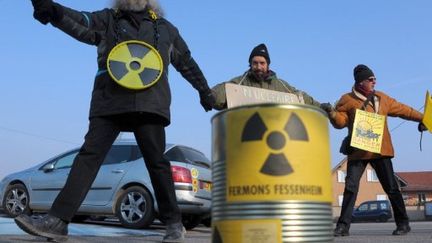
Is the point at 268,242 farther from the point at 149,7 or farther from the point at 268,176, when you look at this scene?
the point at 149,7

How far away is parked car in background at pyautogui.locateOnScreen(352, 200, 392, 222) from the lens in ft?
134

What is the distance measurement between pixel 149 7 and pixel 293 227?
3176 mm

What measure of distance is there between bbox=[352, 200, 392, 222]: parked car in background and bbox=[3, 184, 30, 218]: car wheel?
3438 cm

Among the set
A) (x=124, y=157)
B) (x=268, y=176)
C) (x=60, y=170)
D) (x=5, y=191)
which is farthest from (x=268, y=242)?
(x=5, y=191)

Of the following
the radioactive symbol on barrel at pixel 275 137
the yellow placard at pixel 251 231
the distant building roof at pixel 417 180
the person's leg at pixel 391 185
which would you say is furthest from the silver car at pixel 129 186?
the distant building roof at pixel 417 180

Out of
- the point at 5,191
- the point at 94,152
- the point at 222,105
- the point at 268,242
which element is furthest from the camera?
the point at 5,191

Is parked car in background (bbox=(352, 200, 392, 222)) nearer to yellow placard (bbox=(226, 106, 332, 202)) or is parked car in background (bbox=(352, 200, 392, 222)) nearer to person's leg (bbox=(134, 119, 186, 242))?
person's leg (bbox=(134, 119, 186, 242))

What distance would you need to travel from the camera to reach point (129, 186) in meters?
9.04

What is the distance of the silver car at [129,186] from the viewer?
8680 mm

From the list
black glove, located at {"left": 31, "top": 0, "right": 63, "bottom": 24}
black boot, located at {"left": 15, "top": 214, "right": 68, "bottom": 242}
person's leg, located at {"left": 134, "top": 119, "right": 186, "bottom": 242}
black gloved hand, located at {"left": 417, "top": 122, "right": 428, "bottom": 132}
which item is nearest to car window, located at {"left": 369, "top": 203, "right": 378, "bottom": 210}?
black gloved hand, located at {"left": 417, "top": 122, "right": 428, "bottom": 132}

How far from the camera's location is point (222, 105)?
15.8 feet

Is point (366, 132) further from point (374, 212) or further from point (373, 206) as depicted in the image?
point (373, 206)

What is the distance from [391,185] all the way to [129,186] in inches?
165

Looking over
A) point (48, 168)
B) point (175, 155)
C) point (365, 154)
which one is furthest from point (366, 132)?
point (48, 168)
